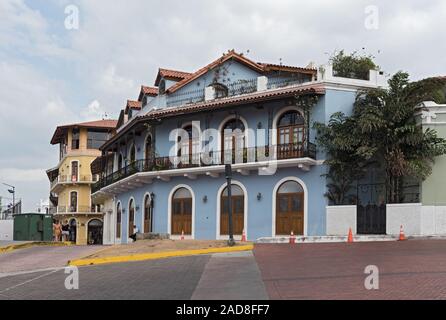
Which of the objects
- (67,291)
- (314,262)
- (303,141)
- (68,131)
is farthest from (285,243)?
(68,131)

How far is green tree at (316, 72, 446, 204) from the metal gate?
0.67m

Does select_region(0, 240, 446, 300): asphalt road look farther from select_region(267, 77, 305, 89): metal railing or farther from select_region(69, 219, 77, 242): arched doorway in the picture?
select_region(69, 219, 77, 242): arched doorway

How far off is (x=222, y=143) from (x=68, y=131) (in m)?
38.4

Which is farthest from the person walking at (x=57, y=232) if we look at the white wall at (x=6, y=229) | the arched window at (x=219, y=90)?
the arched window at (x=219, y=90)

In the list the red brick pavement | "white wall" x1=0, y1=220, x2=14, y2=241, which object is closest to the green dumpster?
"white wall" x1=0, y1=220, x2=14, y2=241

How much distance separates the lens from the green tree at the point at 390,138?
24891 mm

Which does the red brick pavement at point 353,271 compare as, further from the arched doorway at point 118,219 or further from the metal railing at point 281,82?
the arched doorway at point 118,219

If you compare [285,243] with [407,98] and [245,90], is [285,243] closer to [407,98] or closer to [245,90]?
[407,98]

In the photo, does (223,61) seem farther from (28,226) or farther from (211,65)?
(28,226)

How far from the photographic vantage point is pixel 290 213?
94.3 ft

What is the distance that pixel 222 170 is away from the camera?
30.2m

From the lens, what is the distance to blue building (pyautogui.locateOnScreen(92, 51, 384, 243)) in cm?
2833

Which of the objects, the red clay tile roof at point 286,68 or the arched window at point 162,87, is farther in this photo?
the arched window at point 162,87

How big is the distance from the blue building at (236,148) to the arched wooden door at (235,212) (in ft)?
0.17
